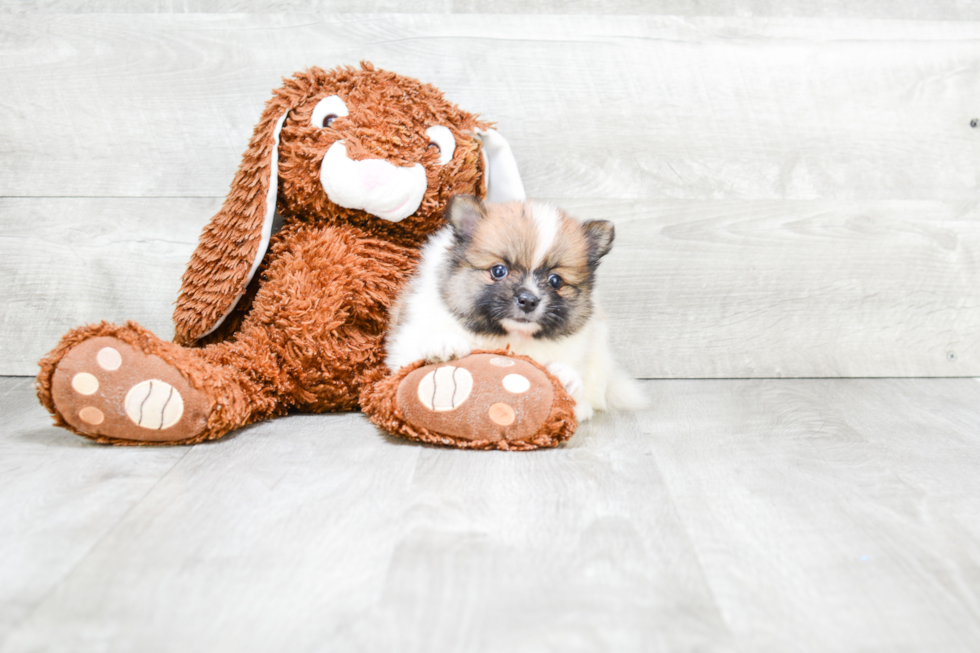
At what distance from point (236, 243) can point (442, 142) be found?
444 mm

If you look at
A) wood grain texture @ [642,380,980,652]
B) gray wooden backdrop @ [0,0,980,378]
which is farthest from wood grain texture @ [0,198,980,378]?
wood grain texture @ [642,380,980,652]

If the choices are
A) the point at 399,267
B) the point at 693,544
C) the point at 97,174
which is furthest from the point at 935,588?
the point at 97,174

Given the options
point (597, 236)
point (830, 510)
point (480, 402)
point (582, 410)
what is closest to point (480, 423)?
point (480, 402)

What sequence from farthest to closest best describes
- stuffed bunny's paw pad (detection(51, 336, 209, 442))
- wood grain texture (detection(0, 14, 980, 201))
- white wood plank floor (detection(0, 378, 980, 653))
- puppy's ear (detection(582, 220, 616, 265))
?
wood grain texture (detection(0, 14, 980, 201))
puppy's ear (detection(582, 220, 616, 265))
stuffed bunny's paw pad (detection(51, 336, 209, 442))
white wood plank floor (detection(0, 378, 980, 653))

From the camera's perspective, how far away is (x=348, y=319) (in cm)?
148

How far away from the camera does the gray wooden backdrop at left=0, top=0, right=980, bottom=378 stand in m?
1.73

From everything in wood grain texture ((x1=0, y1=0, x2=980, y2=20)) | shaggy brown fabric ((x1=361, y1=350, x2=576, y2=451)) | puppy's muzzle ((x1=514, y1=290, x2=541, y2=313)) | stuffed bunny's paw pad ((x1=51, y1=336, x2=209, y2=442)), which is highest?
wood grain texture ((x1=0, y1=0, x2=980, y2=20))

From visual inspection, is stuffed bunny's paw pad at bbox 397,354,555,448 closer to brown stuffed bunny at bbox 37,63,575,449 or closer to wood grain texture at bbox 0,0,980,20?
brown stuffed bunny at bbox 37,63,575,449

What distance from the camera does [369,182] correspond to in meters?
1.41

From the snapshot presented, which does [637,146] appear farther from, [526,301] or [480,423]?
[480,423]

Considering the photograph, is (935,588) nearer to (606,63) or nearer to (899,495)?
(899,495)

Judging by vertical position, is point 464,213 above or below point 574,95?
below

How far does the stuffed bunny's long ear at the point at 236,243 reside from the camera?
4.69 feet

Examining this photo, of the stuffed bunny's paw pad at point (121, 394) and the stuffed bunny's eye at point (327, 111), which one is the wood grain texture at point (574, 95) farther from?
the stuffed bunny's paw pad at point (121, 394)
